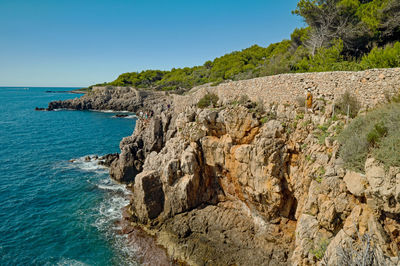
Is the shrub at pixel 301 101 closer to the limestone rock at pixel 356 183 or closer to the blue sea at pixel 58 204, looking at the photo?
the limestone rock at pixel 356 183

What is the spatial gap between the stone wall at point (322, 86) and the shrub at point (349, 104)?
0.81ft

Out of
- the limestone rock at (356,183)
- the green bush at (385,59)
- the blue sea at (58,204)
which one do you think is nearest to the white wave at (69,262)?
the blue sea at (58,204)

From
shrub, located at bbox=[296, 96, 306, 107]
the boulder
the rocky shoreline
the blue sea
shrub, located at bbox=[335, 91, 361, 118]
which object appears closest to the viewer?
the rocky shoreline

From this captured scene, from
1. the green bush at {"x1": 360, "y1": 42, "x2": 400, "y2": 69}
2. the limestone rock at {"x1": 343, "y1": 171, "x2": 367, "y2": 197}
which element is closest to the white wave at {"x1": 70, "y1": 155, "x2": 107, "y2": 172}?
the limestone rock at {"x1": 343, "y1": 171, "x2": 367, "y2": 197}

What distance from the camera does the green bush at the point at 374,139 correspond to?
788 cm

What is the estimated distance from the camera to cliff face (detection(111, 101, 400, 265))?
27.9 feet

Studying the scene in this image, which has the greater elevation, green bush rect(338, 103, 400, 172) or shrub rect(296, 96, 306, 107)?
shrub rect(296, 96, 306, 107)

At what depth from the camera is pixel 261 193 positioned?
14.9 meters

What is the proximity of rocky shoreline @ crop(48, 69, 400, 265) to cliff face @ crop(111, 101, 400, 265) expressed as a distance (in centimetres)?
5

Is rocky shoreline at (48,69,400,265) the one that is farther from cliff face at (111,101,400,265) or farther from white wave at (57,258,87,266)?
white wave at (57,258,87,266)

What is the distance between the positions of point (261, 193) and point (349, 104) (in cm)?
728

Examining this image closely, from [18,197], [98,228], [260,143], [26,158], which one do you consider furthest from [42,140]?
[260,143]

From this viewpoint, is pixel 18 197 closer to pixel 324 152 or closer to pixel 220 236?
pixel 220 236

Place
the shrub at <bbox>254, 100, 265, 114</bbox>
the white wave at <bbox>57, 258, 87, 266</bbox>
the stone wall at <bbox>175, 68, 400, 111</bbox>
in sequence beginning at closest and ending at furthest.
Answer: the stone wall at <bbox>175, 68, 400, 111</bbox> → the white wave at <bbox>57, 258, 87, 266</bbox> → the shrub at <bbox>254, 100, 265, 114</bbox>
